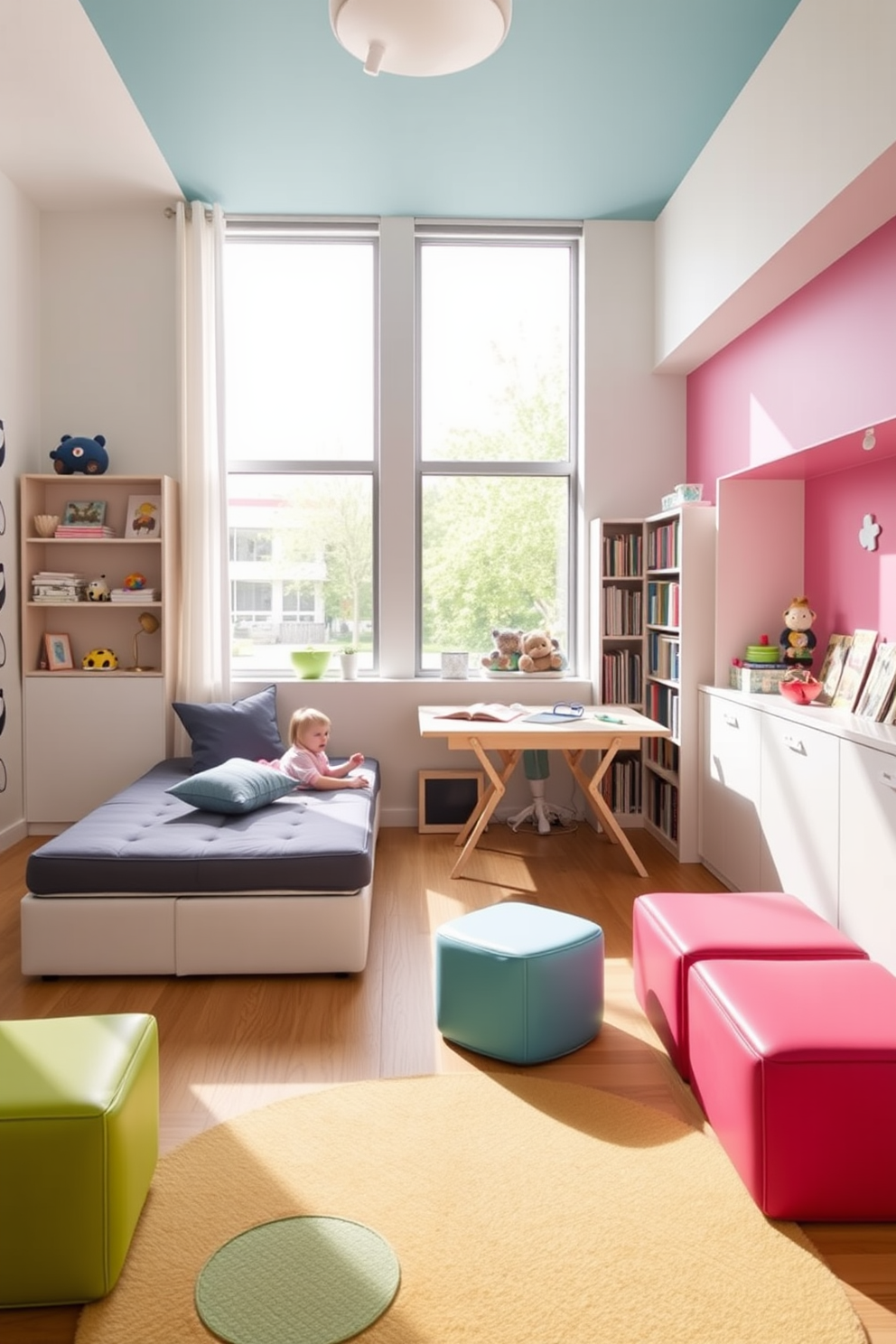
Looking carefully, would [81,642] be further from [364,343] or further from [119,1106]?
[119,1106]

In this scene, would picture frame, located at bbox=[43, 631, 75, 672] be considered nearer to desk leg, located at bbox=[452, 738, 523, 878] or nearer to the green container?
desk leg, located at bbox=[452, 738, 523, 878]

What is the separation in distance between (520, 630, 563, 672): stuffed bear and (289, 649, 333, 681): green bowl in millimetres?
1029

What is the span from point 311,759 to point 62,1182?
2657mm

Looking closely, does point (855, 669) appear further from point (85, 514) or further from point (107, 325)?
point (107, 325)

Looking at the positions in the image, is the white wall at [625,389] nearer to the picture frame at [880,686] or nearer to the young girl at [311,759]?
the young girl at [311,759]

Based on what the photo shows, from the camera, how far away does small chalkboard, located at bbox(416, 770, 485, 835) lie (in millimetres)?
4957

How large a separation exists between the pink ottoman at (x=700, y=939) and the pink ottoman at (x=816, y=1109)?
1.22 feet

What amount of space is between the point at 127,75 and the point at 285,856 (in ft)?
10.2

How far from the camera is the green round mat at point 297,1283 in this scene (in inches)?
61.4

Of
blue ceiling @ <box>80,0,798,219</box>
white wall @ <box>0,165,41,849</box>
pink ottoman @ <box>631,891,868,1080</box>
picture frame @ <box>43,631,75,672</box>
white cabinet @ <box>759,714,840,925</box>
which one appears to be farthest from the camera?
picture frame @ <box>43,631,75,672</box>

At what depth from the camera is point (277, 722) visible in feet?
16.7

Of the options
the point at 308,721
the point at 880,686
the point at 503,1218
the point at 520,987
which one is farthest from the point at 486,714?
the point at 503,1218

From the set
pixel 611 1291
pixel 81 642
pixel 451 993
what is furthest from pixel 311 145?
pixel 611 1291

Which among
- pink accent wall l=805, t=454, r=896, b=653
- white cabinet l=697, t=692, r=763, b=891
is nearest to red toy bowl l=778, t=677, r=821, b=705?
white cabinet l=697, t=692, r=763, b=891
